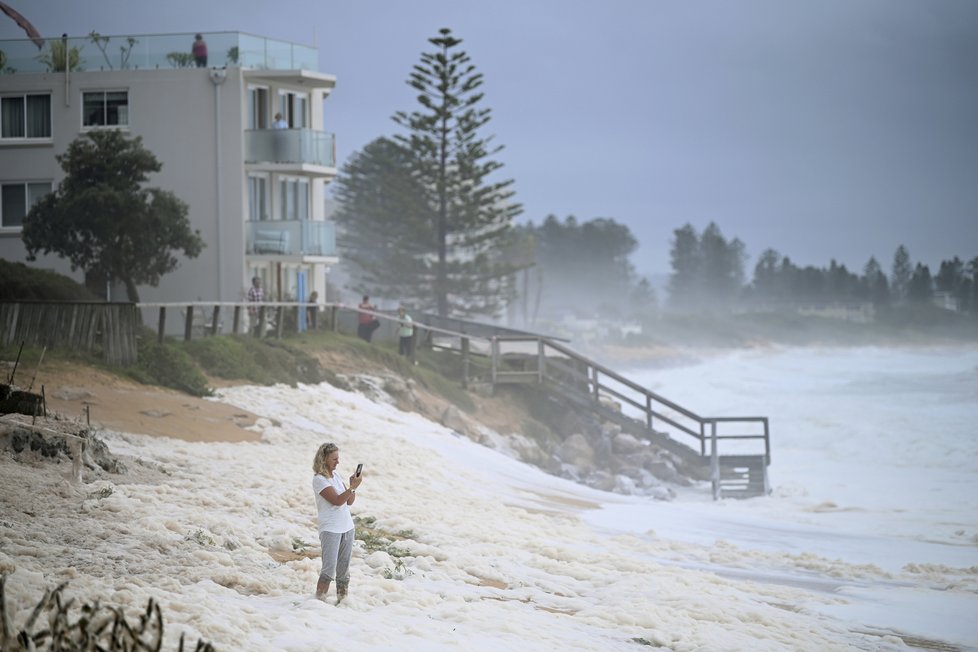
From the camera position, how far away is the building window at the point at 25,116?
3247cm

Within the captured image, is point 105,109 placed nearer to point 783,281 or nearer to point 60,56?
point 60,56

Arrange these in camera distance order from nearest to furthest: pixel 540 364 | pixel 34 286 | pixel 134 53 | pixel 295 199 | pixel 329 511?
1. pixel 329 511
2. pixel 34 286
3. pixel 540 364
4. pixel 134 53
5. pixel 295 199

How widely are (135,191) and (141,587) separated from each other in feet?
67.9

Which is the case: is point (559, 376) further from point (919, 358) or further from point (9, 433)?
point (919, 358)

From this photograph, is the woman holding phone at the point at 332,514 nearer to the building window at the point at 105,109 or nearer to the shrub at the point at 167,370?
the shrub at the point at 167,370

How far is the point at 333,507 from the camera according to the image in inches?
384

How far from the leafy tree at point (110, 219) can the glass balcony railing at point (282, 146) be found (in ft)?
11.7

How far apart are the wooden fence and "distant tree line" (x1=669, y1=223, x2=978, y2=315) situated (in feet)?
388

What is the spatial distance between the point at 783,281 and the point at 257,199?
452ft

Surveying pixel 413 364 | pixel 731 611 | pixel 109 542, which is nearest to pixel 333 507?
pixel 109 542

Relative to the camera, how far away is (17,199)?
32.2 meters

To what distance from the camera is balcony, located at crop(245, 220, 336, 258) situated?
32.6 metres

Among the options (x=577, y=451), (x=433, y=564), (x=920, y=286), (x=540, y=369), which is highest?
(x=920, y=286)

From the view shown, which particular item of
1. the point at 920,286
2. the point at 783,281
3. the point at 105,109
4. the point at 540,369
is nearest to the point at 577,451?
the point at 540,369
